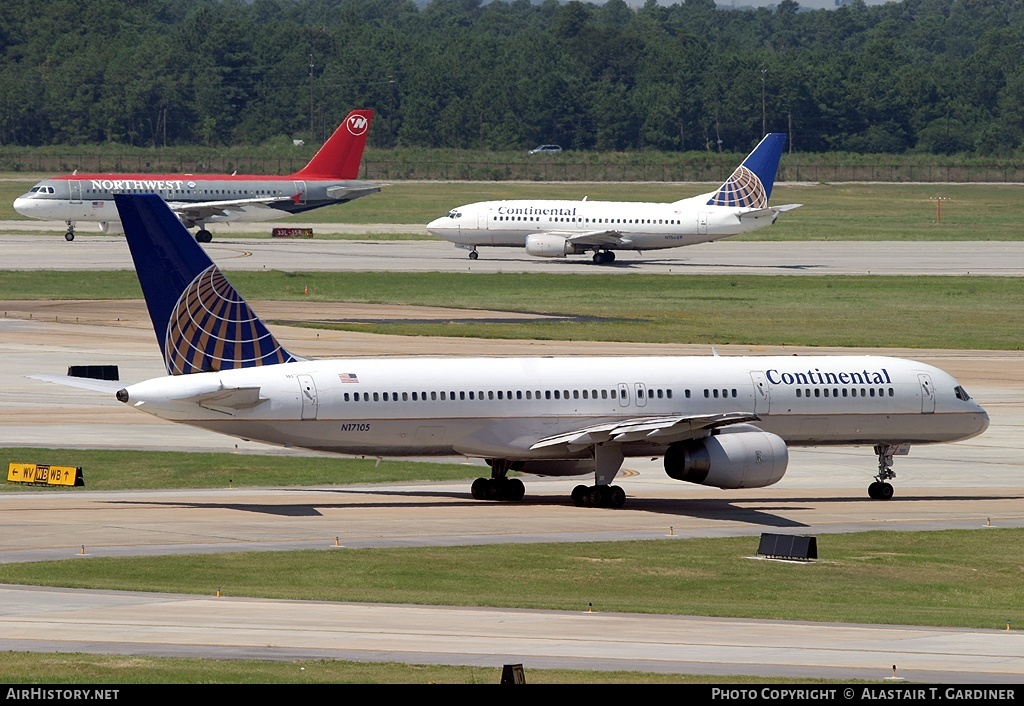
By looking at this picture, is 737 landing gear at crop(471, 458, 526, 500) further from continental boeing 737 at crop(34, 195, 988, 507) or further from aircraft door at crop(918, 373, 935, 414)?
aircraft door at crop(918, 373, 935, 414)

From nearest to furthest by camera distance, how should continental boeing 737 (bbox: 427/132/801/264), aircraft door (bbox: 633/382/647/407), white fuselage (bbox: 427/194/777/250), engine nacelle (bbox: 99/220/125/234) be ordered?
aircraft door (bbox: 633/382/647/407)
continental boeing 737 (bbox: 427/132/801/264)
white fuselage (bbox: 427/194/777/250)
engine nacelle (bbox: 99/220/125/234)

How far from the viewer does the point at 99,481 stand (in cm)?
4912

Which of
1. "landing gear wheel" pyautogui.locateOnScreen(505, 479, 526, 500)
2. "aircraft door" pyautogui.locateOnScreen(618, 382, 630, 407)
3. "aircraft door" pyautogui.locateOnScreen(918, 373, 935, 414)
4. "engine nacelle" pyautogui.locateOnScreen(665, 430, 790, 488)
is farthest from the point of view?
"aircraft door" pyautogui.locateOnScreen(918, 373, 935, 414)

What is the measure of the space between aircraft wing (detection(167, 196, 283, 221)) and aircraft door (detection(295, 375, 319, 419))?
308ft

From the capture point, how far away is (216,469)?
51906mm

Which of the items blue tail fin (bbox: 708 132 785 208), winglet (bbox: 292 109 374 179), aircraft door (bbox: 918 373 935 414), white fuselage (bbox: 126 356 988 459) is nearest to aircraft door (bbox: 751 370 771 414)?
white fuselage (bbox: 126 356 988 459)

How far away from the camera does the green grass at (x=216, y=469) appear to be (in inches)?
1961

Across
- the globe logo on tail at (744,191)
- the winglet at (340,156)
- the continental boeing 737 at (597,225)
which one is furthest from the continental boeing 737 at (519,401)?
the winglet at (340,156)

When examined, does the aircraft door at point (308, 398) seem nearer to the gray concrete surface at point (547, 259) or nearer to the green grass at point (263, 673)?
the green grass at point (263, 673)

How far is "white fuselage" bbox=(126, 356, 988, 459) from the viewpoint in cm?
4384

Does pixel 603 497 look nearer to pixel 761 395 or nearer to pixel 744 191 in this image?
pixel 761 395

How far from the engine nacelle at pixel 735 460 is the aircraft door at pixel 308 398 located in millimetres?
9799

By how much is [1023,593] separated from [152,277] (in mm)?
22206

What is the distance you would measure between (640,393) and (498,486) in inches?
185
